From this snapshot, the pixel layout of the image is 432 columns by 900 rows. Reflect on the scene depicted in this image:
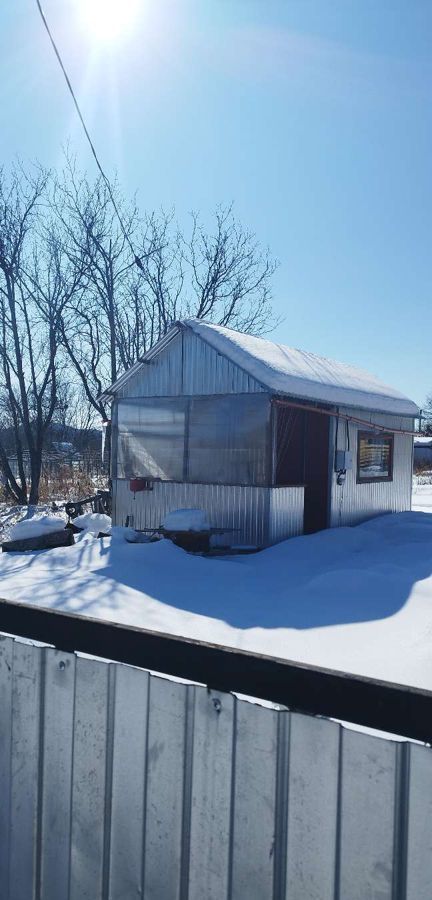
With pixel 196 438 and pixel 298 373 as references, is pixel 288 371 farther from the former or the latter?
pixel 196 438

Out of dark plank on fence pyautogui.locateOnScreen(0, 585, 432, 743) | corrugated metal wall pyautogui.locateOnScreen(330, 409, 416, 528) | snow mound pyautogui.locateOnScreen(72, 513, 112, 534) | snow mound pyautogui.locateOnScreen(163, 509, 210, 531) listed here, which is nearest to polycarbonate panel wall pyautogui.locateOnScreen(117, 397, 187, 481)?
snow mound pyautogui.locateOnScreen(72, 513, 112, 534)

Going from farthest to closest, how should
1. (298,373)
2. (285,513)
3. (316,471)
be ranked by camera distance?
→ 1. (316,471)
2. (298,373)
3. (285,513)

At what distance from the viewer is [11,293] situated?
806 inches

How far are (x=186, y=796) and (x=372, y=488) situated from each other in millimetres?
12567

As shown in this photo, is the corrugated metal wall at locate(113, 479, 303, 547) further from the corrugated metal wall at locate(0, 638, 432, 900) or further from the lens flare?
the corrugated metal wall at locate(0, 638, 432, 900)

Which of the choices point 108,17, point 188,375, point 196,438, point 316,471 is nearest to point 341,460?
point 316,471

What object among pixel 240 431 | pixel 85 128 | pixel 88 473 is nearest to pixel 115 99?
pixel 85 128

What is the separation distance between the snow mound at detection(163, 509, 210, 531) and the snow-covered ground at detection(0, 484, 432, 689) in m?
0.67

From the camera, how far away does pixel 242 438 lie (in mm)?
10328

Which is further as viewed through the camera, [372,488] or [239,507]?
[372,488]

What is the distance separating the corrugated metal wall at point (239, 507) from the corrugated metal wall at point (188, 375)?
1.72 meters

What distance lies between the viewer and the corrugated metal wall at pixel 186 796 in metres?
1.27

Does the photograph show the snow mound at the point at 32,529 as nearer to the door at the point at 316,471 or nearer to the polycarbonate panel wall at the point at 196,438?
the polycarbonate panel wall at the point at 196,438

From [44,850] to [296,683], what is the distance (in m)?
0.99
